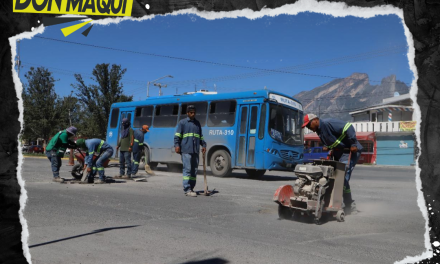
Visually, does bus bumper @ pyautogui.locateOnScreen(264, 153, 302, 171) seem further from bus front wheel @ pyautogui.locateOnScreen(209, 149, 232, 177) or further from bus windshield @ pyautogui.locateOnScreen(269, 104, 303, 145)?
bus front wheel @ pyautogui.locateOnScreen(209, 149, 232, 177)

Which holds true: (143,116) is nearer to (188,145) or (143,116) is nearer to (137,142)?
(137,142)

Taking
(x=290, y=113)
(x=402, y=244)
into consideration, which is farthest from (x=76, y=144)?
(x=402, y=244)

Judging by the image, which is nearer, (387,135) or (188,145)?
(188,145)

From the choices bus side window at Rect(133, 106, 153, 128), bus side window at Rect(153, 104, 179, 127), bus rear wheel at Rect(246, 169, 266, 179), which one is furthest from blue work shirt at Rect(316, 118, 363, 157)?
bus side window at Rect(133, 106, 153, 128)

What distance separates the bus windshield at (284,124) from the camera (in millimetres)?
13141

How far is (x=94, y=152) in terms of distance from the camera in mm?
9906

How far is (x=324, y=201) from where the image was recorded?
219 inches

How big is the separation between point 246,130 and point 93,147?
578 cm

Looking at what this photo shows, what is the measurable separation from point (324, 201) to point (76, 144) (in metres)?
7.08

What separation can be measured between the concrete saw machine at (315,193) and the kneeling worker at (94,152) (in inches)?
237

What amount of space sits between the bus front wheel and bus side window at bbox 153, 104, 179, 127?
2.75 metres

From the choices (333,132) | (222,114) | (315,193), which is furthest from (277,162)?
(315,193)

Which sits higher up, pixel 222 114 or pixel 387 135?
pixel 387 135

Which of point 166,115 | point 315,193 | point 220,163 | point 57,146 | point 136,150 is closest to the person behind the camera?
point 315,193
